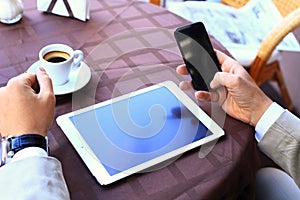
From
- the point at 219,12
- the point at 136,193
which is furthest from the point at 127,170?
the point at 219,12

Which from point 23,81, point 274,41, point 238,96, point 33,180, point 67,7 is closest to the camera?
point 33,180

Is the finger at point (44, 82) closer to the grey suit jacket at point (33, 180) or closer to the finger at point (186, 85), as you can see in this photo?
the grey suit jacket at point (33, 180)

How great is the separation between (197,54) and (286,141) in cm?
27

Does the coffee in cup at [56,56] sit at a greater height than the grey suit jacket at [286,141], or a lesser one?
greater

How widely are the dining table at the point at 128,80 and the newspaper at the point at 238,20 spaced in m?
0.38

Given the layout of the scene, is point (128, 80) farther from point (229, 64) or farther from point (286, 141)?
point (286, 141)

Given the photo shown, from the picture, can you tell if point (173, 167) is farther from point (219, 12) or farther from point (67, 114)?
point (219, 12)

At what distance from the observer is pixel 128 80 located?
3.06ft

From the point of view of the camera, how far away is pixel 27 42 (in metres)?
1.01

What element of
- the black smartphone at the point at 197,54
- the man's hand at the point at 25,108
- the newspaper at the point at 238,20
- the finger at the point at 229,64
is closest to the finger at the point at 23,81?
the man's hand at the point at 25,108

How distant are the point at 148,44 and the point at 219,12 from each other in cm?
66

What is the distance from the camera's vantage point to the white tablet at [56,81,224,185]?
0.75 meters

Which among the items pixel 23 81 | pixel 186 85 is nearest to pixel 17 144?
pixel 23 81

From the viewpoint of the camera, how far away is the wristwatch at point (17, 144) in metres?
0.70
